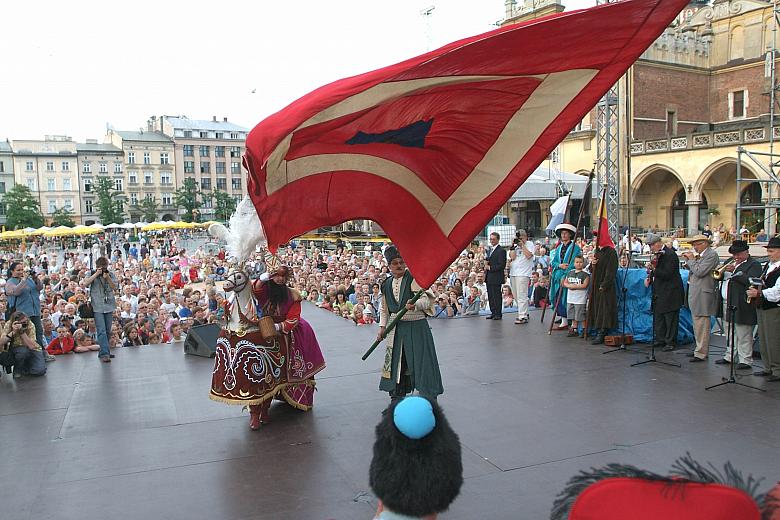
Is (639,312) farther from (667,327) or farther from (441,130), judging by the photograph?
(441,130)

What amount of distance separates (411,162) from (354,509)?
8.58 feet

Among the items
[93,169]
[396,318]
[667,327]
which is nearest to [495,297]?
[667,327]

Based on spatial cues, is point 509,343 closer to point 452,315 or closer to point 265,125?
point 452,315

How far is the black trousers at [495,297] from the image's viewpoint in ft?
37.7

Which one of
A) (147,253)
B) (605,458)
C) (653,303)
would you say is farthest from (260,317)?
(147,253)

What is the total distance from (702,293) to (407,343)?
177 inches

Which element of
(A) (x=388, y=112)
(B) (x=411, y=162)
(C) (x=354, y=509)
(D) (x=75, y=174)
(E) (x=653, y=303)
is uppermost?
(D) (x=75, y=174)

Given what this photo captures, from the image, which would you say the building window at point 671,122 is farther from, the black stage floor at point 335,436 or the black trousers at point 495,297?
the black stage floor at point 335,436

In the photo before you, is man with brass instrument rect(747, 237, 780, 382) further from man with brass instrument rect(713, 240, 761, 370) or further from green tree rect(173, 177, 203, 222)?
green tree rect(173, 177, 203, 222)

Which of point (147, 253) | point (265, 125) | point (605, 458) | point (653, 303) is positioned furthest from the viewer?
point (147, 253)

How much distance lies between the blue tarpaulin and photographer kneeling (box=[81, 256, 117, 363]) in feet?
25.8

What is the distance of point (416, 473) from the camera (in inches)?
98.2

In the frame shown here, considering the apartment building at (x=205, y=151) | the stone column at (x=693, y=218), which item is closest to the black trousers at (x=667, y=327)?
the stone column at (x=693, y=218)

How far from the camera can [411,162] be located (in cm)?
469
